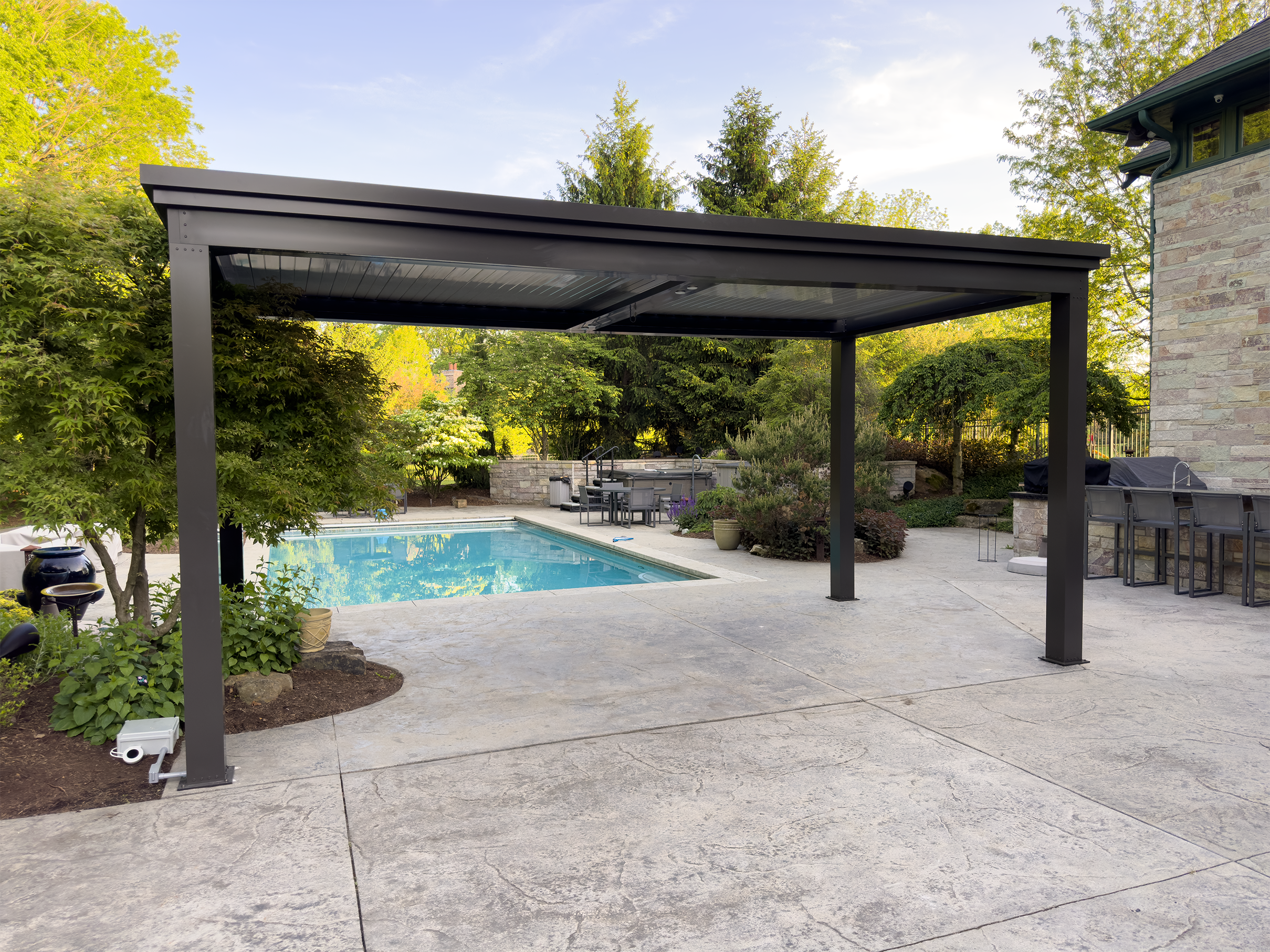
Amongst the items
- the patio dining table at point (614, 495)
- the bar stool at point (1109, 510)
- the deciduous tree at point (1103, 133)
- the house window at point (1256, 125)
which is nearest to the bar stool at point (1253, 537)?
the bar stool at point (1109, 510)

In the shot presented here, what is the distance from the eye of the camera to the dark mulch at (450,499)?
762 inches

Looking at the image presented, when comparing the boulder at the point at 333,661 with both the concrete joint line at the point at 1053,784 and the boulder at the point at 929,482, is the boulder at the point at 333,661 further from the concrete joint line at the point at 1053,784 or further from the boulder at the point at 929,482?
the boulder at the point at 929,482

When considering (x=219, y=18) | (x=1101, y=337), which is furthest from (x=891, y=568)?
(x=219, y=18)

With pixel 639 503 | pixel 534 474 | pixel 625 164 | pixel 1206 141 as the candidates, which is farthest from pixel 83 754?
pixel 625 164

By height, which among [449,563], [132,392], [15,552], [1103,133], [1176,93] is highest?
[1103,133]

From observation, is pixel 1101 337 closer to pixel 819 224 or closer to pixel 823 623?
pixel 823 623

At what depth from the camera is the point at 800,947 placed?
2.44 metres

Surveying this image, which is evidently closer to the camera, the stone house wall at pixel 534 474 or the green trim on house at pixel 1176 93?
the green trim on house at pixel 1176 93

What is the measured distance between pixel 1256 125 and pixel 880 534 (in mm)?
5995

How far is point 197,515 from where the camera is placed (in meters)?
3.67

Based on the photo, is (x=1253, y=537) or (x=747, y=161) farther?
(x=747, y=161)

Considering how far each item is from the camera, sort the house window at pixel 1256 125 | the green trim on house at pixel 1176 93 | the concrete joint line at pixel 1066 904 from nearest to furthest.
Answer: the concrete joint line at pixel 1066 904
the green trim on house at pixel 1176 93
the house window at pixel 1256 125

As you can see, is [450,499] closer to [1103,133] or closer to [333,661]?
[333,661]

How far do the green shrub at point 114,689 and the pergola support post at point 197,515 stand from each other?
435 mm
